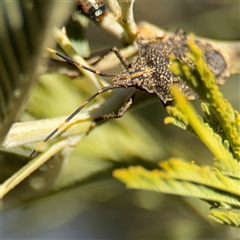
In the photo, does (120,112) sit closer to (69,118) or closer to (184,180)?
(69,118)

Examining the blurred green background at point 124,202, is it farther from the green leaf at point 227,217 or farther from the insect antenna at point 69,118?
the green leaf at point 227,217

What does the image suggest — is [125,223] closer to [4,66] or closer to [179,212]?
[179,212]

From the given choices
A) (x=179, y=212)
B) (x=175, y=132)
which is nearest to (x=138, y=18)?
(x=175, y=132)

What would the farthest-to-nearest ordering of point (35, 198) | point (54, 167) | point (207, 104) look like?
1. point (35, 198)
2. point (54, 167)
3. point (207, 104)

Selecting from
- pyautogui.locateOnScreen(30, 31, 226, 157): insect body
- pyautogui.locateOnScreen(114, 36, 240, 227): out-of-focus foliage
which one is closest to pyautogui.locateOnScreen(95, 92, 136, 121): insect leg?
pyautogui.locateOnScreen(30, 31, 226, 157): insect body

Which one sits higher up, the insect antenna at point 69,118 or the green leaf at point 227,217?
the insect antenna at point 69,118

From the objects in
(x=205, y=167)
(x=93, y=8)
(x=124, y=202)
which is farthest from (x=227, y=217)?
(x=124, y=202)

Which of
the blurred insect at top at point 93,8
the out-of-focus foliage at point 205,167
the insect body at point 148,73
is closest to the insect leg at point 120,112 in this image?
the insect body at point 148,73
